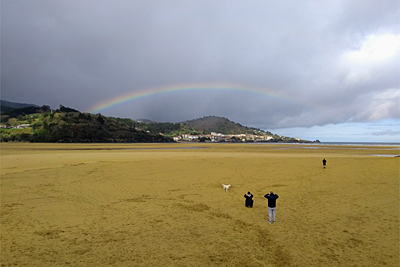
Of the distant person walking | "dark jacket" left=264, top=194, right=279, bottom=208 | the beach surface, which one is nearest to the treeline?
the beach surface

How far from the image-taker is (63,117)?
13962cm

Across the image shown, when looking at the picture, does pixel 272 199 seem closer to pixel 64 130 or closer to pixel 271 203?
pixel 271 203

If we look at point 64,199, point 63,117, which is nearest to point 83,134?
point 63,117

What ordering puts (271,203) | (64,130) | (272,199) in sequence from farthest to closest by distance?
(64,130) < (271,203) < (272,199)

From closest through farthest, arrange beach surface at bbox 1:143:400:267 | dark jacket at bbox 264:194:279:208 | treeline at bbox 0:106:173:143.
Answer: beach surface at bbox 1:143:400:267 < dark jacket at bbox 264:194:279:208 < treeline at bbox 0:106:173:143

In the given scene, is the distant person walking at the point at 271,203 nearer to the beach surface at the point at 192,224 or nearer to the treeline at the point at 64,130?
the beach surface at the point at 192,224

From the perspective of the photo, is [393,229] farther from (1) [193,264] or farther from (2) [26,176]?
(2) [26,176]

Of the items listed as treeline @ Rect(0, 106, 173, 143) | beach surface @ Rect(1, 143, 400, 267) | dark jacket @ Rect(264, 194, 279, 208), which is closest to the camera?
beach surface @ Rect(1, 143, 400, 267)

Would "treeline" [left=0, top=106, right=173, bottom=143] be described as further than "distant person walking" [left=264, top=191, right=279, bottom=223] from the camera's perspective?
Yes

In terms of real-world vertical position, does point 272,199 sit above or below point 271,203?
above

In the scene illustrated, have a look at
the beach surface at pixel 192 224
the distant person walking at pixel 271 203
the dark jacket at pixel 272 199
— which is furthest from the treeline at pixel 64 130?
the dark jacket at pixel 272 199

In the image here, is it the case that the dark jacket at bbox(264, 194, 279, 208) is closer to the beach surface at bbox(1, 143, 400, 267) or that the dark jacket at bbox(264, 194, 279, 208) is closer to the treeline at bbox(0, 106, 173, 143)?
the beach surface at bbox(1, 143, 400, 267)

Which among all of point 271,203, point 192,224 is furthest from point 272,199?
point 192,224

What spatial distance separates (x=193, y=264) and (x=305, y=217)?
688 centimetres
